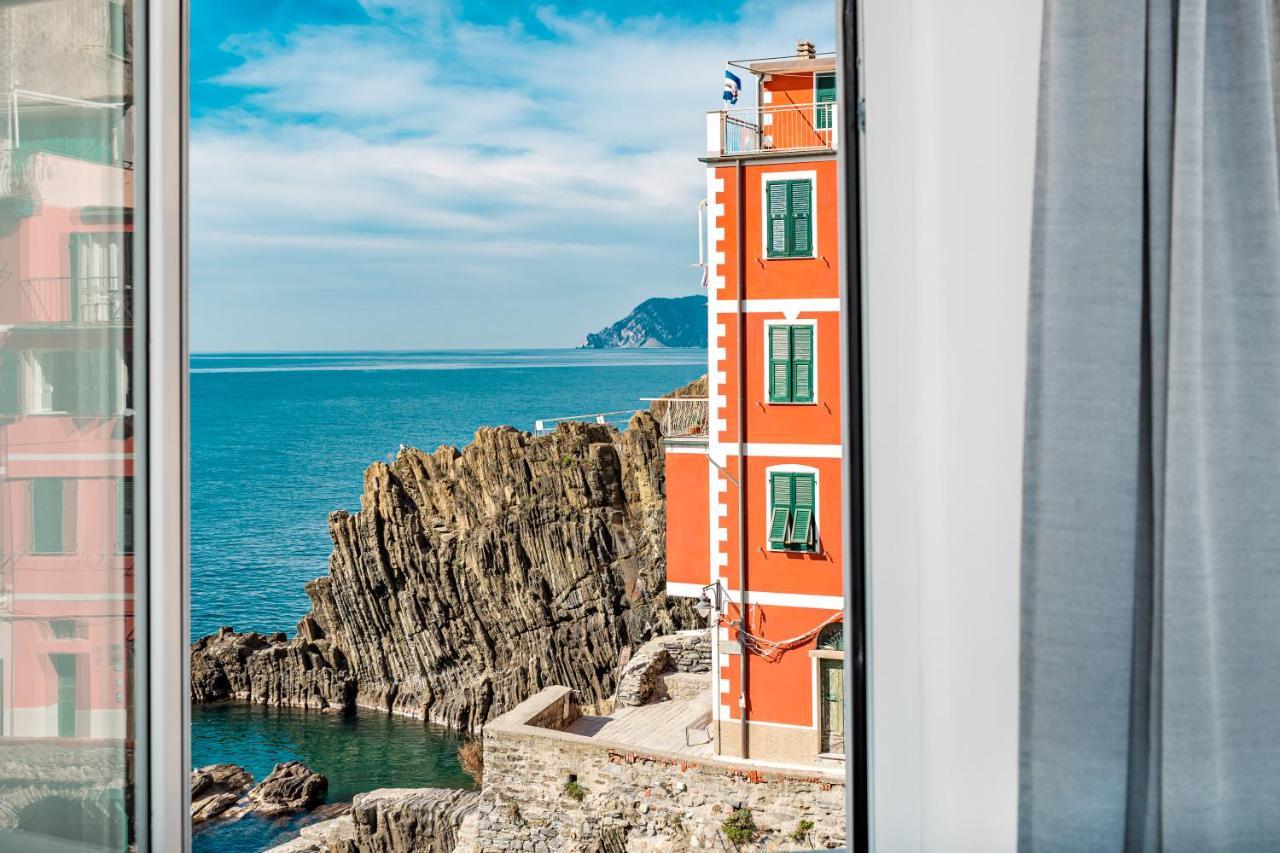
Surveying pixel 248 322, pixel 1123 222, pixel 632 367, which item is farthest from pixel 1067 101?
pixel 248 322

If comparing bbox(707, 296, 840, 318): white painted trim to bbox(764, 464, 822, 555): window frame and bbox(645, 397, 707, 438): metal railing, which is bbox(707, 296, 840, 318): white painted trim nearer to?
bbox(764, 464, 822, 555): window frame

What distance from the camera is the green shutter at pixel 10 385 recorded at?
83 centimetres

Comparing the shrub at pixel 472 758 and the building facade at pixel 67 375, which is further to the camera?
the shrub at pixel 472 758

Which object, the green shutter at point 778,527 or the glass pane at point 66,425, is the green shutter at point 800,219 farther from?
the glass pane at point 66,425

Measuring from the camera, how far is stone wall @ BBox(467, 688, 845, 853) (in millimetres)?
6738

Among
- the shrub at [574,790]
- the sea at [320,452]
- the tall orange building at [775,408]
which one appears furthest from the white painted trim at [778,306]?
the shrub at [574,790]

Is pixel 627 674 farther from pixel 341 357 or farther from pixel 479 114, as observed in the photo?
pixel 479 114

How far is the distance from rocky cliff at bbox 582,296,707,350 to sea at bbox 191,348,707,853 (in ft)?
0.64

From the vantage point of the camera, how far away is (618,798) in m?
7.38

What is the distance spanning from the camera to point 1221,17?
2.47ft

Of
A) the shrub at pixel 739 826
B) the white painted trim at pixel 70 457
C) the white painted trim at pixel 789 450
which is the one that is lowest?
the shrub at pixel 739 826

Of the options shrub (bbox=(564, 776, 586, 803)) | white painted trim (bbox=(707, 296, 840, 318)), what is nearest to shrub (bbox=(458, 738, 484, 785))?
shrub (bbox=(564, 776, 586, 803))

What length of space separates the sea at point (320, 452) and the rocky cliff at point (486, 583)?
345 mm

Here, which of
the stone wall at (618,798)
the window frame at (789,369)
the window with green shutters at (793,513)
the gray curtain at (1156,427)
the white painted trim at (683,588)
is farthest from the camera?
the white painted trim at (683,588)
